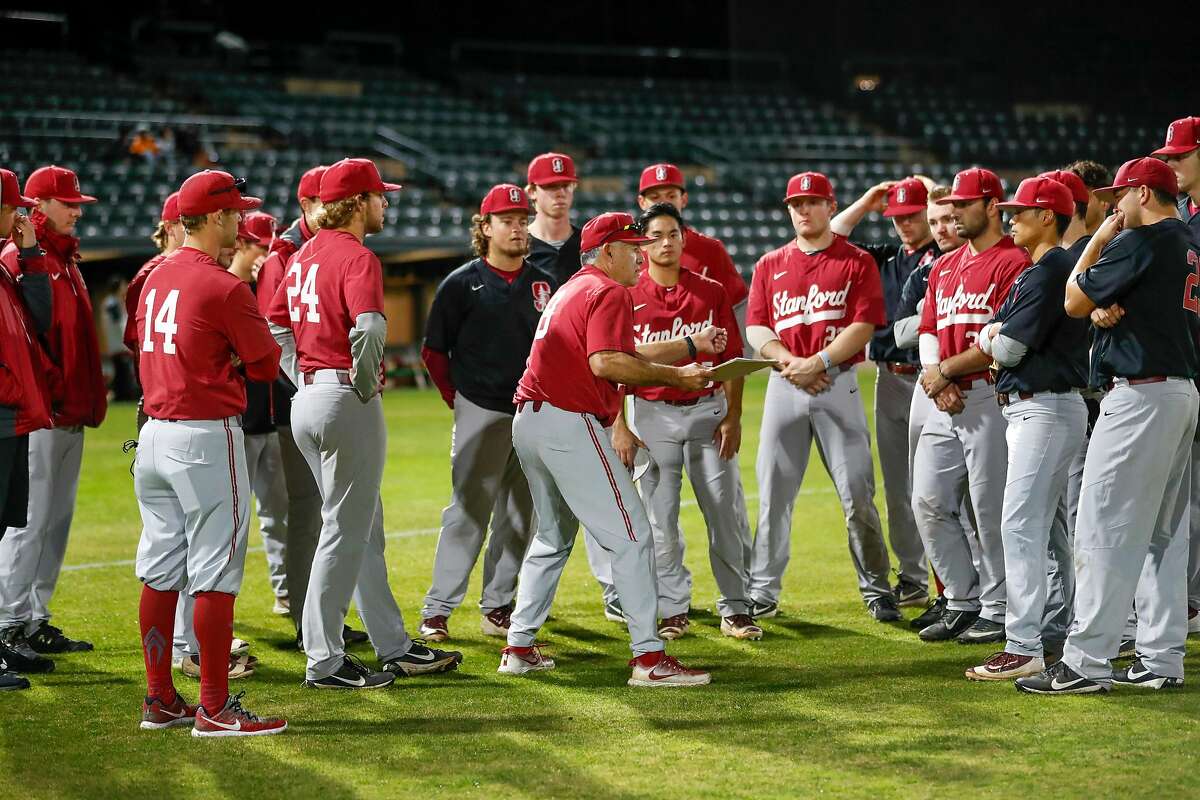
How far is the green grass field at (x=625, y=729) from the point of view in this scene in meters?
4.14

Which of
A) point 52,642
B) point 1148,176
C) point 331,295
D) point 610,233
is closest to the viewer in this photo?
point 1148,176

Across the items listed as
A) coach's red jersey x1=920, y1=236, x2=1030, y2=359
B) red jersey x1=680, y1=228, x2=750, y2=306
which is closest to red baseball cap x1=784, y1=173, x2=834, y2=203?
red jersey x1=680, y1=228, x2=750, y2=306

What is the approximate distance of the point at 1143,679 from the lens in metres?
5.19

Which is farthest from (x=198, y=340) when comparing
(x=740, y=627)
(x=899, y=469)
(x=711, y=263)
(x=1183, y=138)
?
(x=1183, y=138)

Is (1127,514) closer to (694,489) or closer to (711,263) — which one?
(694,489)

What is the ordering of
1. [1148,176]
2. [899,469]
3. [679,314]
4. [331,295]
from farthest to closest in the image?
1. [899,469]
2. [679,314]
3. [331,295]
4. [1148,176]

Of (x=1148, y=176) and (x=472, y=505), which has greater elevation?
(x=1148, y=176)

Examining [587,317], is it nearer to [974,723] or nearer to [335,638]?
[335,638]

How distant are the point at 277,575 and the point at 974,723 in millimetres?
3874

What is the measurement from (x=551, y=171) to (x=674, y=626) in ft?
7.80

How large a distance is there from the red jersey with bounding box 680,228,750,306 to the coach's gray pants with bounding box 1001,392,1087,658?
6.43ft

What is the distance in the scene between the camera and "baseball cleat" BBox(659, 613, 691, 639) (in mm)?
6382

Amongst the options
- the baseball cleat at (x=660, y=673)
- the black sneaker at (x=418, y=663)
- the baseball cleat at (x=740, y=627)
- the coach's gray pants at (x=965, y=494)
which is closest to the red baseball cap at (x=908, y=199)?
the coach's gray pants at (x=965, y=494)

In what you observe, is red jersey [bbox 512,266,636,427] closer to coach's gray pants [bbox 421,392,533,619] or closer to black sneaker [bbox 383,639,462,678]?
coach's gray pants [bbox 421,392,533,619]
